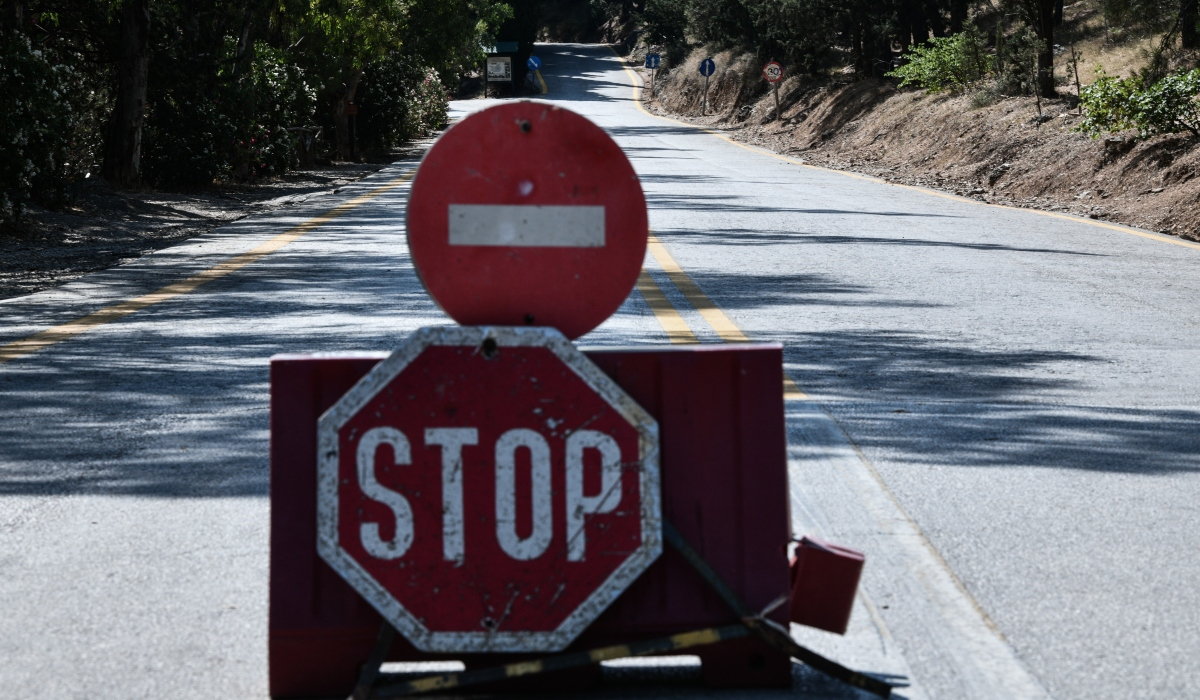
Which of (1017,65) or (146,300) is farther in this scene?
(1017,65)

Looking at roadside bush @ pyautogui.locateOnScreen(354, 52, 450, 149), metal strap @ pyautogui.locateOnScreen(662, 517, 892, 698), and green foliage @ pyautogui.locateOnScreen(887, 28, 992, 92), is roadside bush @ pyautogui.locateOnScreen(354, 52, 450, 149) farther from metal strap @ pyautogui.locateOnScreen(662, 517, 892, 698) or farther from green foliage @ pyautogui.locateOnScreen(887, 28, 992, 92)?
metal strap @ pyautogui.locateOnScreen(662, 517, 892, 698)

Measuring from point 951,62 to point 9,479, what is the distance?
1291 inches

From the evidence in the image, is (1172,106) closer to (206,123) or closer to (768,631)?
(206,123)

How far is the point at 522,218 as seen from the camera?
3.49 meters

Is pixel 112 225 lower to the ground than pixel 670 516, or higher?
lower

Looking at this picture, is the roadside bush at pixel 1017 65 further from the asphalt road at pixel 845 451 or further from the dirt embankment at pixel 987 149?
the asphalt road at pixel 845 451

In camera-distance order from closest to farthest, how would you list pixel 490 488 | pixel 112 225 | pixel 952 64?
pixel 490 488 → pixel 112 225 → pixel 952 64

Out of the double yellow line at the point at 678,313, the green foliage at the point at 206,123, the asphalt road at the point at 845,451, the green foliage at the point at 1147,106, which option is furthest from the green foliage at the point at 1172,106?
the green foliage at the point at 206,123

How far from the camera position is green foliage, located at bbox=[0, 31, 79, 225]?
567 inches

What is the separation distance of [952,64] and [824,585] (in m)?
33.7

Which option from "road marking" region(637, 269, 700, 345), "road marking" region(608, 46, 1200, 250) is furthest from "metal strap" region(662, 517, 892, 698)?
"road marking" region(608, 46, 1200, 250)

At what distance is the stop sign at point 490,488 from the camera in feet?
10.9

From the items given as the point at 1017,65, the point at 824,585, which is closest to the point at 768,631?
the point at 824,585

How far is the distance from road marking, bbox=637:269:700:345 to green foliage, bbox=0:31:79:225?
6.62m
